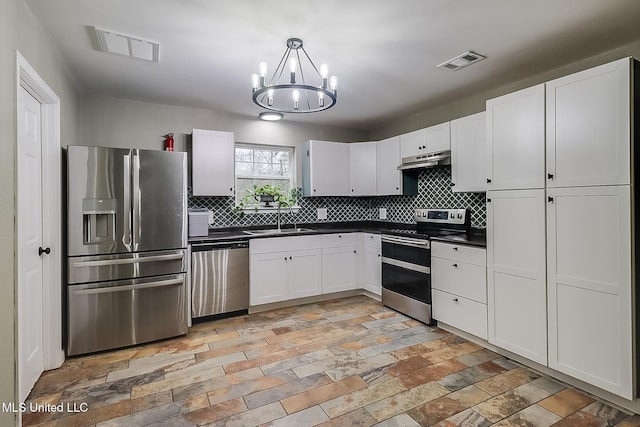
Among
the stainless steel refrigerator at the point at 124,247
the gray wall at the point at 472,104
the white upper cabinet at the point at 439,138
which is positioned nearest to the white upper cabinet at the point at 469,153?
the white upper cabinet at the point at 439,138

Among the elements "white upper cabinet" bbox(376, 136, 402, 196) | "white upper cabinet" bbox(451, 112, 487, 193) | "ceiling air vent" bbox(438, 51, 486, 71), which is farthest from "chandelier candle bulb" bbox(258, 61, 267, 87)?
"white upper cabinet" bbox(376, 136, 402, 196)

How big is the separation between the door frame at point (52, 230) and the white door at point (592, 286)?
12.2 feet

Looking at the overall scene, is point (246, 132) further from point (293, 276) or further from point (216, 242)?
point (293, 276)

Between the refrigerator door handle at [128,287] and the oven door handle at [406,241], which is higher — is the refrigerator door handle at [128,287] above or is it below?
below

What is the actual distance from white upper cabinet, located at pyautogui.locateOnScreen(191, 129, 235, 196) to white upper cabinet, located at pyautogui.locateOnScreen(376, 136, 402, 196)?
6.54ft

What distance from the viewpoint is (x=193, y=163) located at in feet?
12.6

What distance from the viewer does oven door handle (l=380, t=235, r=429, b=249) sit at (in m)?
3.38

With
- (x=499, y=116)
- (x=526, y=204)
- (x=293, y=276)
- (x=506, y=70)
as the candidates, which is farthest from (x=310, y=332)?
(x=506, y=70)

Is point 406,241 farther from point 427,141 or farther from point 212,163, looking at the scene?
point 212,163

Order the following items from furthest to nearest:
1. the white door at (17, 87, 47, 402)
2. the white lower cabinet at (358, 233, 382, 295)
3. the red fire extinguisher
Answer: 1. the white lower cabinet at (358, 233, 382, 295)
2. the red fire extinguisher
3. the white door at (17, 87, 47, 402)

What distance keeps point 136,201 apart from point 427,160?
3.02m

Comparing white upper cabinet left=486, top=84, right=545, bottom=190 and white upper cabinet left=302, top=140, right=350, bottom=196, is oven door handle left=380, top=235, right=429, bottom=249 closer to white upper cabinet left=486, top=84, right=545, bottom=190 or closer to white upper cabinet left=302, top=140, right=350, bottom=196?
white upper cabinet left=486, top=84, right=545, bottom=190

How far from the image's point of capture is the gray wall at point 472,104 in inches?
102

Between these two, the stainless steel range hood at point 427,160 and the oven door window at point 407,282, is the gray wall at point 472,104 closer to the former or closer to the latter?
the stainless steel range hood at point 427,160
